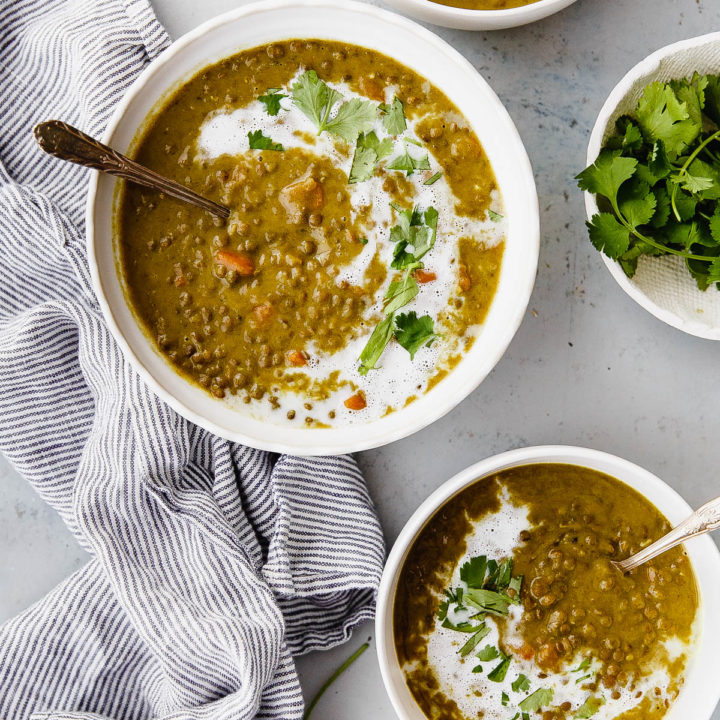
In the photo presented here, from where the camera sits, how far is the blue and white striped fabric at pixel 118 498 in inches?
98.0

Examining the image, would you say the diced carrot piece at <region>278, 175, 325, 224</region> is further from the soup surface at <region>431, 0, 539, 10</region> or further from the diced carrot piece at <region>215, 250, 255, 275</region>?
the soup surface at <region>431, 0, 539, 10</region>

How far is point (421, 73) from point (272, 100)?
42 cm

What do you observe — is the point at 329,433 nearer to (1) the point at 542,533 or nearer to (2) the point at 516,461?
(2) the point at 516,461

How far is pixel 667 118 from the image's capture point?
235cm

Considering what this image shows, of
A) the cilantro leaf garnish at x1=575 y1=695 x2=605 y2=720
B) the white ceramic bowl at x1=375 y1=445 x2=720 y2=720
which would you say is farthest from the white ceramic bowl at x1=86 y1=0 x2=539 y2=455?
the cilantro leaf garnish at x1=575 y1=695 x2=605 y2=720

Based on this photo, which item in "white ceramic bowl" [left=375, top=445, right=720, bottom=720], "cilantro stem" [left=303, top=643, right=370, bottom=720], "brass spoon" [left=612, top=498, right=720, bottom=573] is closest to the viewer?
"brass spoon" [left=612, top=498, right=720, bottom=573]

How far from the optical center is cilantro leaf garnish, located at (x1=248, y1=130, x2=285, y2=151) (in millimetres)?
2258

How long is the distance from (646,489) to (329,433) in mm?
942

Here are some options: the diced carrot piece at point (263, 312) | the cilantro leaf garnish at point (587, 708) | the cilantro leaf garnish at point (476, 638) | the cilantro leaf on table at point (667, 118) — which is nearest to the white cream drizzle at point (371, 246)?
the diced carrot piece at point (263, 312)

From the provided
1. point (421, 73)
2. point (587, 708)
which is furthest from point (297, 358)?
point (587, 708)

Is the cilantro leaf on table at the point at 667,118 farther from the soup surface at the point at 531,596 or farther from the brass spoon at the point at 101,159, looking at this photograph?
the brass spoon at the point at 101,159

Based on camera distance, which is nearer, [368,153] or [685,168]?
[368,153]

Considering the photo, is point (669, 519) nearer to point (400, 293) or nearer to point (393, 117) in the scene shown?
point (400, 293)

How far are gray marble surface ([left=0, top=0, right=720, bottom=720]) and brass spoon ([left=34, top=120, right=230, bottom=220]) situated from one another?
2.31 ft
